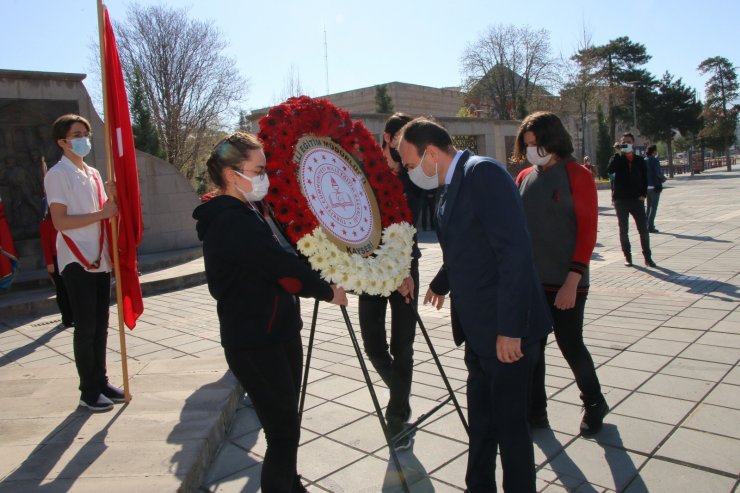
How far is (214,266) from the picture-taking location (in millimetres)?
2438

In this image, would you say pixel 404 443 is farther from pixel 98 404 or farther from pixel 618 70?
pixel 618 70

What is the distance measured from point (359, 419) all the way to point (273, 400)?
5.23 feet

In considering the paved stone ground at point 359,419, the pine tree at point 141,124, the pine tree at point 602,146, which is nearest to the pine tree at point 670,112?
the pine tree at point 602,146

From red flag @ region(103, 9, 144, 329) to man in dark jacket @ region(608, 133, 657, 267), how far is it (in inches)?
288

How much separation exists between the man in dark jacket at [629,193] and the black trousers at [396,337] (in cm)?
651

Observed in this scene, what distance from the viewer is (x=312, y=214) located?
9.32ft

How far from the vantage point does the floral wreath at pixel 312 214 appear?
9.01ft

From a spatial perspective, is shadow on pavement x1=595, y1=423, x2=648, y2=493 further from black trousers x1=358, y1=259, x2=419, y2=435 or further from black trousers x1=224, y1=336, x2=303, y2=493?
black trousers x1=224, y1=336, x2=303, y2=493

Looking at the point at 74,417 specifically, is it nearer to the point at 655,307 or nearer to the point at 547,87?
the point at 655,307

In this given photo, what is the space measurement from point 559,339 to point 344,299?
1.55 meters

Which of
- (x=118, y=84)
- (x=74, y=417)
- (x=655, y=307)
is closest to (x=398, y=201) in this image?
(x=118, y=84)

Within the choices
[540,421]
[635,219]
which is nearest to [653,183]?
[635,219]

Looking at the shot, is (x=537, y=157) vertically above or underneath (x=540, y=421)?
above

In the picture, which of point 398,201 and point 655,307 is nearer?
point 398,201
